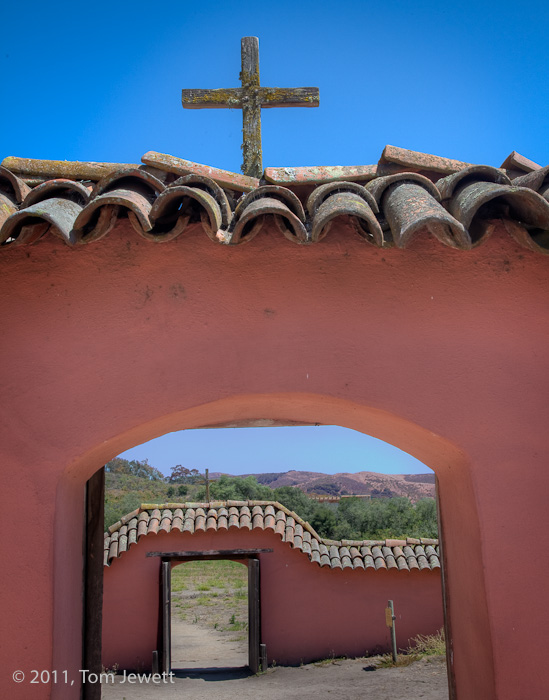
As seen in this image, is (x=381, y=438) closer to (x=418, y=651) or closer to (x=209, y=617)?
(x=418, y=651)

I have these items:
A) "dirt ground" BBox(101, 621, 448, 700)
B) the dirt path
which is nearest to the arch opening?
"dirt ground" BBox(101, 621, 448, 700)

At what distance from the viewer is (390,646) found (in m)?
11.7

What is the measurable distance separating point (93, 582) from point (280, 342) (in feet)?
5.68

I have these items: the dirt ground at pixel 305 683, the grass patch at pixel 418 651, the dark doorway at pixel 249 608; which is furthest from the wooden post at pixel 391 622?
the dark doorway at pixel 249 608

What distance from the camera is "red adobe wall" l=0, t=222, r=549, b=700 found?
267cm

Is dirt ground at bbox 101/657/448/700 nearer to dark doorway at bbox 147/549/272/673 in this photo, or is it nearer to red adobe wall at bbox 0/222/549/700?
dark doorway at bbox 147/549/272/673

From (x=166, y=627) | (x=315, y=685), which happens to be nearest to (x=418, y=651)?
(x=315, y=685)

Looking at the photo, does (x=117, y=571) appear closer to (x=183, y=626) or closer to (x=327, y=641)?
(x=327, y=641)

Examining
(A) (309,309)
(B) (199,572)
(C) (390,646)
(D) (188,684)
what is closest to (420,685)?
(C) (390,646)

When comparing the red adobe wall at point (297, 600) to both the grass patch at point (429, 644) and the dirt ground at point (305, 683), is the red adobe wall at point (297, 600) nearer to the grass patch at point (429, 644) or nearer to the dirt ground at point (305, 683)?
the grass patch at point (429, 644)

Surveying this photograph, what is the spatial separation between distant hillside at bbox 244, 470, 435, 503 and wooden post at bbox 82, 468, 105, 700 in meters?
35.8

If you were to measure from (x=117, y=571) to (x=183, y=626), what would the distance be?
6493 millimetres

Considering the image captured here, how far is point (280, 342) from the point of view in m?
2.81

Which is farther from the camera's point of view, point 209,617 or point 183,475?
point 183,475
